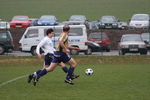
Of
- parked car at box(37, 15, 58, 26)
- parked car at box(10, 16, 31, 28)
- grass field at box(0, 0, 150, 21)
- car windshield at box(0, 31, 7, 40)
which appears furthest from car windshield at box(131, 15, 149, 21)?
grass field at box(0, 0, 150, 21)

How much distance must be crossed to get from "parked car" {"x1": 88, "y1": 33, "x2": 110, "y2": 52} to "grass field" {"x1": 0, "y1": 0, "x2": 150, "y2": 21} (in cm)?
3619

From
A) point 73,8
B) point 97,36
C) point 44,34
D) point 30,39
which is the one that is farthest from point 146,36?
point 73,8

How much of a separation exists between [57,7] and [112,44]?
1946 inches

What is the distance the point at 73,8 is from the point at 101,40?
52.0 m

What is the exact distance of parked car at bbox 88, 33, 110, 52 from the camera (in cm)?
4697

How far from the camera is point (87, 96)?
56.9 feet

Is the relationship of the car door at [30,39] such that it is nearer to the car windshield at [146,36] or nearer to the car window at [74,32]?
the car window at [74,32]

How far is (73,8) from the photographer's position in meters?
98.4

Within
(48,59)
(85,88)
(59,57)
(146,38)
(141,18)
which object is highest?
(59,57)

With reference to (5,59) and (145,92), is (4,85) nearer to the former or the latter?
(145,92)

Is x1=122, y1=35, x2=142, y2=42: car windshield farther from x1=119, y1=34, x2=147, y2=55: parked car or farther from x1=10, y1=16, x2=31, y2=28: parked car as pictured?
x1=10, y1=16, x2=31, y2=28: parked car

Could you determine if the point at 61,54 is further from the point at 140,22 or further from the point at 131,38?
the point at 140,22

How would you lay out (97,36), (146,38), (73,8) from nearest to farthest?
(97,36) < (146,38) < (73,8)

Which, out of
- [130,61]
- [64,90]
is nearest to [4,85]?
[64,90]
